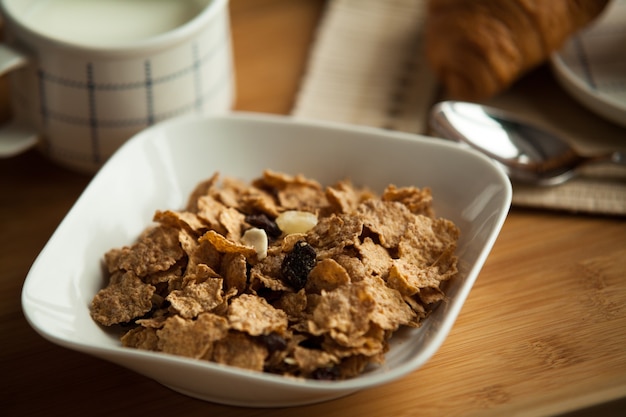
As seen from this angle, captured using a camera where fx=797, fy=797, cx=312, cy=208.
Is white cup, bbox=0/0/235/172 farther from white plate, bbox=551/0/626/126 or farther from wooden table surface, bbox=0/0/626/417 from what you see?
white plate, bbox=551/0/626/126

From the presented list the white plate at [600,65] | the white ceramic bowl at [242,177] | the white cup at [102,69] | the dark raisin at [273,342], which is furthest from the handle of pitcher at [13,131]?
the white plate at [600,65]

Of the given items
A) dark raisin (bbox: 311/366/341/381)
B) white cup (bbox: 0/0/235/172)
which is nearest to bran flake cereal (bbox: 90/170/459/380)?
dark raisin (bbox: 311/366/341/381)

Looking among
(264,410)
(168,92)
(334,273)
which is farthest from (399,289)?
(168,92)

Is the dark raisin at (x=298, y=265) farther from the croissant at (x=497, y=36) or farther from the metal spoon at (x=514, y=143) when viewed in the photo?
the croissant at (x=497, y=36)

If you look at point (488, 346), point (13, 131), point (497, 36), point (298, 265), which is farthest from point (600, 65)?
point (13, 131)

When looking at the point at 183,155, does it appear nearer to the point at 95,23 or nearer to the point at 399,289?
the point at 95,23

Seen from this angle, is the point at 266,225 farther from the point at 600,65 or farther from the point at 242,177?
the point at 600,65
